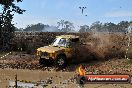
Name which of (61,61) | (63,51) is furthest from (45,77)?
(63,51)

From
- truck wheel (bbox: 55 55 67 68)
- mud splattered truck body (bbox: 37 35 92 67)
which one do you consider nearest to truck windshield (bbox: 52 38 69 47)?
mud splattered truck body (bbox: 37 35 92 67)

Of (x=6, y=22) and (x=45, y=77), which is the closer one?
(x=45, y=77)

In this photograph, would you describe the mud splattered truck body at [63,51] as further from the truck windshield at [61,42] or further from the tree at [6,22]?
the tree at [6,22]

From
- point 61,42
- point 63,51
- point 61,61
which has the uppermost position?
point 61,42

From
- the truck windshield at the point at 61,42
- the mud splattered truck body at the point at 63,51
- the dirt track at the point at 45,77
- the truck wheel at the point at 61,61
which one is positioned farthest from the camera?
the truck windshield at the point at 61,42

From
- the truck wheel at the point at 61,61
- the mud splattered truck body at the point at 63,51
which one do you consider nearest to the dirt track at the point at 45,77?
the mud splattered truck body at the point at 63,51

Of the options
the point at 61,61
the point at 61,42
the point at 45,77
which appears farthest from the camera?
the point at 61,42

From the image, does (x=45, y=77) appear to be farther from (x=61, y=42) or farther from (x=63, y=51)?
(x=61, y=42)

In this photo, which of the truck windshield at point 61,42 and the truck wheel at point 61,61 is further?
the truck windshield at point 61,42

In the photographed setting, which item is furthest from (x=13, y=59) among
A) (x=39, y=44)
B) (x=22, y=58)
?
(x=39, y=44)

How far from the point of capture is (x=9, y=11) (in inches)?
1507

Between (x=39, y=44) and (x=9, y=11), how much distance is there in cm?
512

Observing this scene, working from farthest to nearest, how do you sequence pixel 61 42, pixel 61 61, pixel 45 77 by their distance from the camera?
1. pixel 61 42
2. pixel 61 61
3. pixel 45 77

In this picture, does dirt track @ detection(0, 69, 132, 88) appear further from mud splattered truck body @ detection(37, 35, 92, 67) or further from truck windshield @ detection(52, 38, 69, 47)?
truck windshield @ detection(52, 38, 69, 47)
